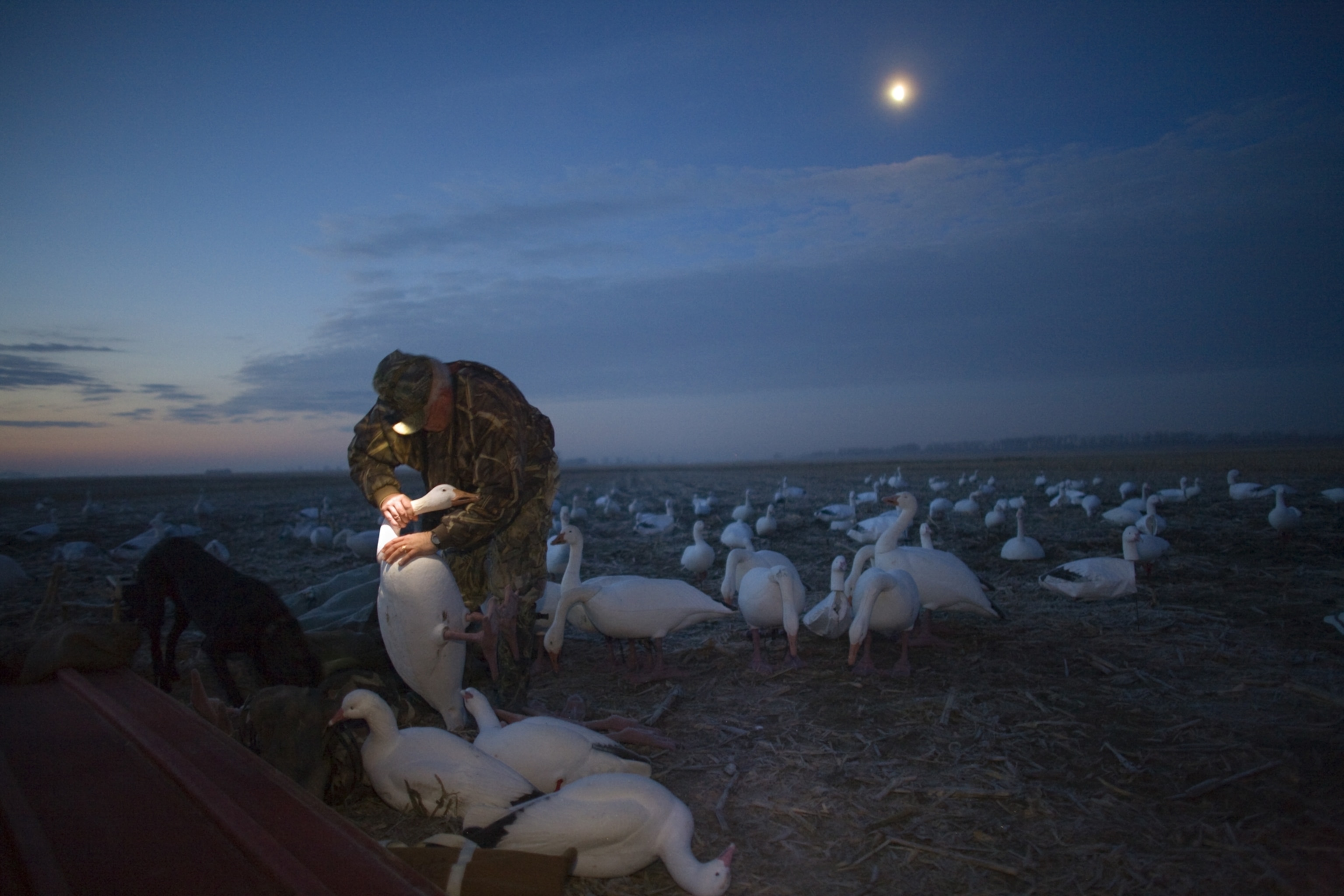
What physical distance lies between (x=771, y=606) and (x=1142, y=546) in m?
6.10

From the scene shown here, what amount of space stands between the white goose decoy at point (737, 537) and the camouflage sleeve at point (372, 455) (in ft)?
27.7

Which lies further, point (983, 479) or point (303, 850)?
point (983, 479)

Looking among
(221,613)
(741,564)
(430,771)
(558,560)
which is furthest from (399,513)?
(558,560)

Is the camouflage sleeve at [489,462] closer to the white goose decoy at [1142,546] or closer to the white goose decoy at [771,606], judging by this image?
the white goose decoy at [771,606]

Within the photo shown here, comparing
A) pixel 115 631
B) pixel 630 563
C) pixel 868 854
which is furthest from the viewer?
pixel 630 563

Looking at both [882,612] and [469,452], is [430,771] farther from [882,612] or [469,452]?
[882,612]

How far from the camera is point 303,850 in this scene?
5.88ft

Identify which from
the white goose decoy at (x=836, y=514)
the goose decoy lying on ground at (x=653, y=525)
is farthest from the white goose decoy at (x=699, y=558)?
the white goose decoy at (x=836, y=514)

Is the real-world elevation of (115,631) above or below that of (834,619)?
above

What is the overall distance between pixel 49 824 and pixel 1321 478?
35273 millimetres

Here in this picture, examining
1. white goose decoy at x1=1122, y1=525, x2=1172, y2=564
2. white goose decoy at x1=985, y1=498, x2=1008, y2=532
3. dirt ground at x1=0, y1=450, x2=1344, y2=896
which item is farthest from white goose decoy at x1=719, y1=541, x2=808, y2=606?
white goose decoy at x1=985, y1=498, x2=1008, y2=532

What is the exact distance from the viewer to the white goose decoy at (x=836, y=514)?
56.1 feet

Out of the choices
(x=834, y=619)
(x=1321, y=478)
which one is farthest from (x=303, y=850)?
(x=1321, y=478)

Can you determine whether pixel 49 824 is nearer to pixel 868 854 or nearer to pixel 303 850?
pixel 303 850
